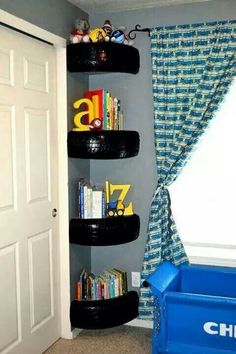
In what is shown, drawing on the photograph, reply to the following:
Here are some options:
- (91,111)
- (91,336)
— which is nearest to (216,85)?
(91,111)

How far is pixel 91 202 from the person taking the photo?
2957mm

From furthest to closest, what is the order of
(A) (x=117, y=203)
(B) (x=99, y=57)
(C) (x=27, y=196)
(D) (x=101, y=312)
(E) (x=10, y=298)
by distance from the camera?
(A) (x=117, y=203), (D) (x=101, y=312), (B) (x=99, y=57), (C) (x=27, y=196), (E) (x=10, y=298)

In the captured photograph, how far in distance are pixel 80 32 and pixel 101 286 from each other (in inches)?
70.0

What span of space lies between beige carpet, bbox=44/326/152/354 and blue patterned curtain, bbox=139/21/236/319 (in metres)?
0.16

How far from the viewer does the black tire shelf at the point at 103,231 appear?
286 centimetres

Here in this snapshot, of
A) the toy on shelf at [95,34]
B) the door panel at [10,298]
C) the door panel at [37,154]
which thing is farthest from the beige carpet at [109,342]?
the toy on shelf at [95,34]

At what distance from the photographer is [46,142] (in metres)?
2.81

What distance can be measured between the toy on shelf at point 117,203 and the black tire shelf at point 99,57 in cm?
81

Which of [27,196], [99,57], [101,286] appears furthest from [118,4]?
[101,286]

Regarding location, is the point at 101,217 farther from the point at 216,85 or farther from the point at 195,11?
the point at 195,11

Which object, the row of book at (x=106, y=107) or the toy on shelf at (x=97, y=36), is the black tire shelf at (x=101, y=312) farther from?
the toy on shelf at (x=97, y=36)

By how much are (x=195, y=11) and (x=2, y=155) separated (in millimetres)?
1673

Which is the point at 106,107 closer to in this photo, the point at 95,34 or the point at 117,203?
the point at 95,34

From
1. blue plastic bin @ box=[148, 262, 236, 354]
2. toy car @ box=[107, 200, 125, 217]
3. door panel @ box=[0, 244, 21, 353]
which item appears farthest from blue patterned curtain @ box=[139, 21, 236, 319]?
door panel @ box=[0, 244, 21, 353]
